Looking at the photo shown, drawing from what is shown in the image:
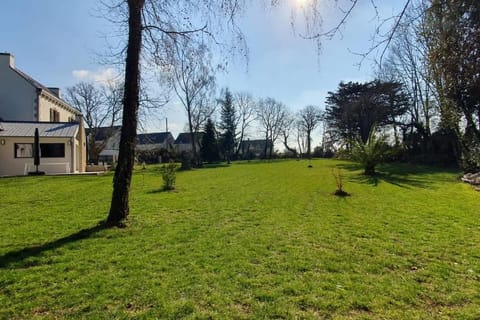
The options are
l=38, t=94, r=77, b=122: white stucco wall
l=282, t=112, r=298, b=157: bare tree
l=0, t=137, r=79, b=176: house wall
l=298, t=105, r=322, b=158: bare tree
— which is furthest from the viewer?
l=282, t=112, r=298, b=157: bare tree

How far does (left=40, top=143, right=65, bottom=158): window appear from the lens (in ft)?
66.9

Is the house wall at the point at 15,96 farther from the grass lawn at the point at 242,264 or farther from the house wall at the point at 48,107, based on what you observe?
the grass lawn at the point at 242,264

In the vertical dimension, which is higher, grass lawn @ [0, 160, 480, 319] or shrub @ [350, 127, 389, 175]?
shrub @ [350, 127, 389, 175]

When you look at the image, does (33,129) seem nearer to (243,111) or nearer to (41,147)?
(41,147)

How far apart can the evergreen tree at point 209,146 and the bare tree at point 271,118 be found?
15595 millimetres

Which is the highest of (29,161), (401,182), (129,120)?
(129,120)

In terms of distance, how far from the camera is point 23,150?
64.7ft

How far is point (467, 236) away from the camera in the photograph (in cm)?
538

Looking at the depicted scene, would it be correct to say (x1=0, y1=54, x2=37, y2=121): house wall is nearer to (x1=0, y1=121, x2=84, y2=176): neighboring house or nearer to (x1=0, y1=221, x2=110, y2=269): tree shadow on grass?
(x1=0, y1=121, x2=84, y2=176): neighboring house

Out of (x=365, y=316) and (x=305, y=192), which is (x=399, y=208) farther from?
(x=365, y=316)

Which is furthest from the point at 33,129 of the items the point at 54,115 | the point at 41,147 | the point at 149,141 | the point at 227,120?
the point at 227,120

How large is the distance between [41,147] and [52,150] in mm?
648

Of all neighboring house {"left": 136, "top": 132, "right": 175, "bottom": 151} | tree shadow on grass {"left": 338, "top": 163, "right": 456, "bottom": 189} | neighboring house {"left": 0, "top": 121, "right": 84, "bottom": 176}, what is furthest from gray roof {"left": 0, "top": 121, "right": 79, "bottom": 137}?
tree shadow on grass {"left": 338, "top": 163, "right": 456, "bottom": 189}

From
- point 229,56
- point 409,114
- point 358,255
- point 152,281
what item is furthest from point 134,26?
point 409,114
